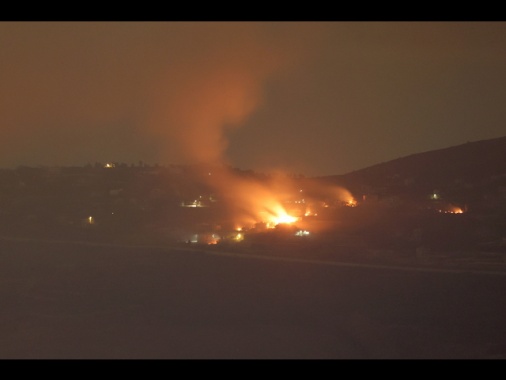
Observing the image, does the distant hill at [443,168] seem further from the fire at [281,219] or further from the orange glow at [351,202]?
the fire at [281,219]

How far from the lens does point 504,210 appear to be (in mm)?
31250

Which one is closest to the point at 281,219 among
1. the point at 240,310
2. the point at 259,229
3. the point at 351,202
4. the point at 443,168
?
the point at 259,229

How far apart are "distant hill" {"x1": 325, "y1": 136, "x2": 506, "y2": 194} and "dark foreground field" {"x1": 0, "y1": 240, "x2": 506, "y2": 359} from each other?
994 inches

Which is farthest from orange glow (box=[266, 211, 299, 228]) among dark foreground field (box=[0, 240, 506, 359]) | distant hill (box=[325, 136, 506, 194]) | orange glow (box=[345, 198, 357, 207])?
distant hill (box=[325, 136, 506, 194])

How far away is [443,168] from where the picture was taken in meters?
47.6

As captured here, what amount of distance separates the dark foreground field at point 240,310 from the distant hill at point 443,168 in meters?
25.3

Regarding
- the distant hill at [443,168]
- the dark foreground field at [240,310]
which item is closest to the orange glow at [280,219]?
the dark foreground field at [240,310]

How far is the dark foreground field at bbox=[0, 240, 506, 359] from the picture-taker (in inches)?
446

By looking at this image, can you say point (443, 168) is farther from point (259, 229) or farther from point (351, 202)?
point (259, 229)

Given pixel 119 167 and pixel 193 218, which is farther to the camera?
pixel 119 167

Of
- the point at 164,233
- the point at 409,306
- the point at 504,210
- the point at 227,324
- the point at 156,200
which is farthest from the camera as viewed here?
the point at 156,200
